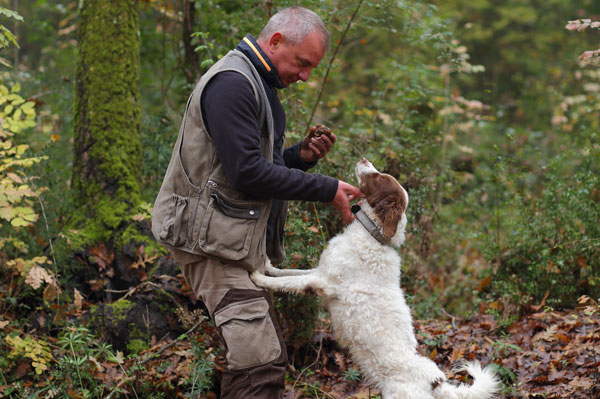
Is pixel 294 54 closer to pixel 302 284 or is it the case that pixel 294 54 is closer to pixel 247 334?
pixel 302 284

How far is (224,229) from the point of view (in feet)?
10.1

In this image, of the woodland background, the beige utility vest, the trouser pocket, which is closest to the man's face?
the beige utility vest

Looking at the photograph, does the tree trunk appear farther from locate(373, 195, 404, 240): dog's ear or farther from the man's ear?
locate(373, 195, 404, 240): dog's ear

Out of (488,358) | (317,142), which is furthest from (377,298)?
(488,358)

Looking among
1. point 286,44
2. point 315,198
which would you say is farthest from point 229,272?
point 286,44

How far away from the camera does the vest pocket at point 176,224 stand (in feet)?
10.2

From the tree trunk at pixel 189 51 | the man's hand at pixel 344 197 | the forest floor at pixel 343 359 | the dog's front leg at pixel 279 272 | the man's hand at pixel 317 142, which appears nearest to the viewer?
the man's hand at pixel 344 197

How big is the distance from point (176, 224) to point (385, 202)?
1316 millimetres

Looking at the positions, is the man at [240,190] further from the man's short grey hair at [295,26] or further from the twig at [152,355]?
the twig at [152,355]

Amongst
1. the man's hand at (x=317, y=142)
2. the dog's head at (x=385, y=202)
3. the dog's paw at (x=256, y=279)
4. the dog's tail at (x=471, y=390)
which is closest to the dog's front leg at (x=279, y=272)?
the dog's paw at (x=256, y=279)

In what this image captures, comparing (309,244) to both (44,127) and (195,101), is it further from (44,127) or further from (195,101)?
(44,127)

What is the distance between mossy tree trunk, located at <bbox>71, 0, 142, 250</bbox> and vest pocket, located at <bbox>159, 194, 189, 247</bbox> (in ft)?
7.34

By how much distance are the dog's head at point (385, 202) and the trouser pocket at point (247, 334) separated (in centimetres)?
94

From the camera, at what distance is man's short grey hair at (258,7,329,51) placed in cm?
319
